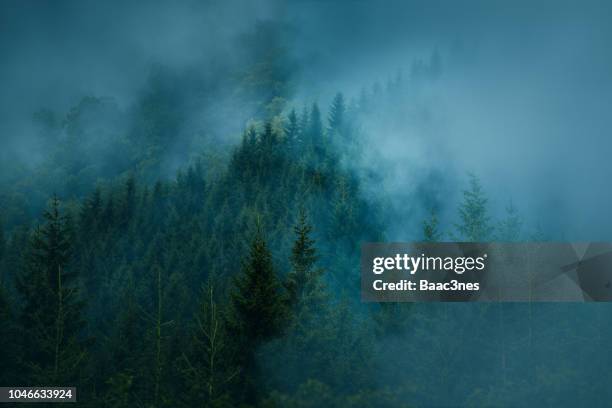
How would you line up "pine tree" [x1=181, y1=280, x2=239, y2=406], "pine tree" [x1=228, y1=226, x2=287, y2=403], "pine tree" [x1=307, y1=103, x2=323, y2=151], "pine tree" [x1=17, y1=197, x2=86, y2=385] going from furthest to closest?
1. "pine tree" [x1=307, y1=103, x2=323, y2=151]
2. "pine tree" [x1=17, y1=197, x2=86, y2=385]
3. "pine tree" [x1=228, y1=226, x2=287, y2=403]
4. "pine tree" [x1=181, y1=280, x2=239, y2=406]

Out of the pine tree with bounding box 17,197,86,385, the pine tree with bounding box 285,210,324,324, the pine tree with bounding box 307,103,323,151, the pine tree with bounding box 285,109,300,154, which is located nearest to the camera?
the pine tree with bounding box 17,197,86,385

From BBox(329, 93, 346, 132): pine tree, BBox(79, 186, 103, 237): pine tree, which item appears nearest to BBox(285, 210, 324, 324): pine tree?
BBox(79, 186, 103, 237): pine tree

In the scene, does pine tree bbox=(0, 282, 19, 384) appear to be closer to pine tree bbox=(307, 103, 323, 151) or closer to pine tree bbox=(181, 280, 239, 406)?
pine tree bbox=(181, 280, 239, 406)

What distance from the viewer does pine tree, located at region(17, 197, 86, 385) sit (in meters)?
35.5

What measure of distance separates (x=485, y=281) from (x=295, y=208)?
6650cm

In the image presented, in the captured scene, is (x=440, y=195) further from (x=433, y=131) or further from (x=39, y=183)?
(x=39, y=183)

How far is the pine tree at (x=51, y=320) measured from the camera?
116 feet

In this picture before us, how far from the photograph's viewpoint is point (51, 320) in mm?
42656

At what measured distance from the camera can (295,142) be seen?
143 meters

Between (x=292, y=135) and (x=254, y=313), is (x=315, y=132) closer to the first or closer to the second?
(x=292, y=135)

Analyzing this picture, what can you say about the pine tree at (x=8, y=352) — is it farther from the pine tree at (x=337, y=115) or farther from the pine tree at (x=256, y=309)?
the pine tree at (x=337, y=115)

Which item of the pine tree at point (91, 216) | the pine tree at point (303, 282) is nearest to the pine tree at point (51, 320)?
the pine tree at point (303, 282)

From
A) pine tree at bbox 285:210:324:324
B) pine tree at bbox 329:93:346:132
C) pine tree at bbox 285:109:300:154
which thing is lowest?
pine tree at bbox 285:210:324:324

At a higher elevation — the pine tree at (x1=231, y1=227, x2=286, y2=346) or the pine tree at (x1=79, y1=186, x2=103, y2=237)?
the pine tree at (x1=79, y1=186, x2=103, y2=237)
